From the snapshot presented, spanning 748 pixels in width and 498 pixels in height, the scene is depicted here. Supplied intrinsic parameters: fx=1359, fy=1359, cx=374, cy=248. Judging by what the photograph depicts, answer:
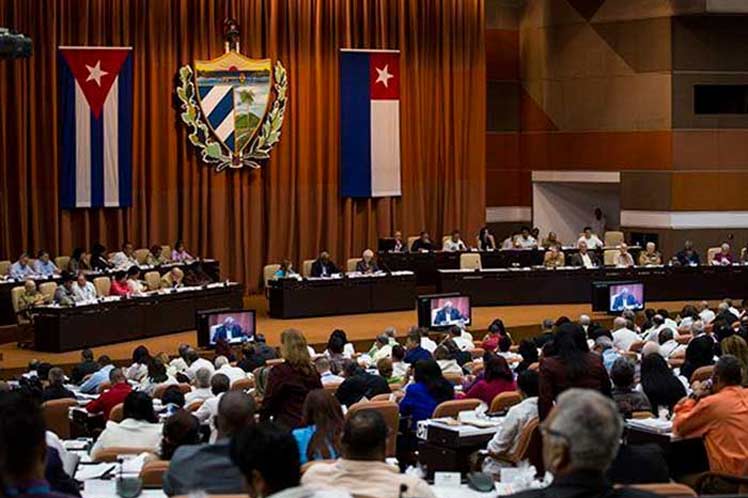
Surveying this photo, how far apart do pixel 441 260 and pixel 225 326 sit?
6.85 meters

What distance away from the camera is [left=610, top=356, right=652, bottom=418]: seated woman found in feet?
30.9

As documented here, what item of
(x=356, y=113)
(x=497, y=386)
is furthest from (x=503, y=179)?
(x=497, y=386)

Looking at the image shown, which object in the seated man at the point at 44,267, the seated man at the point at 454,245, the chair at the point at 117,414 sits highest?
the seated man at the point at 454,245

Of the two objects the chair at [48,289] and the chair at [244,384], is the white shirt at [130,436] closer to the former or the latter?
the chair at [244,384]

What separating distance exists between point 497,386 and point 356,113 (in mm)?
15208

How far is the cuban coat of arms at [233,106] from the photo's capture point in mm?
23938

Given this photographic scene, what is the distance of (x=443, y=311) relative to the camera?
1895 centimetres

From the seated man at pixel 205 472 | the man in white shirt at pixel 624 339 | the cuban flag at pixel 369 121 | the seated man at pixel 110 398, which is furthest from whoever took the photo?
the cuban flag at pixel 369 121

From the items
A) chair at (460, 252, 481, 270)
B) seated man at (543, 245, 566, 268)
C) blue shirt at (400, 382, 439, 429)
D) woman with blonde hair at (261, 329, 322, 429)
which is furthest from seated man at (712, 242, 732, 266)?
woman with blonde hair at (261, 329, 322, 429)

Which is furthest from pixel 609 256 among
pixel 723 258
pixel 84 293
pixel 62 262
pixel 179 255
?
pixel 84 293

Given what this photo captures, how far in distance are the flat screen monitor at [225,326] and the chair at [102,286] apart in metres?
2.33

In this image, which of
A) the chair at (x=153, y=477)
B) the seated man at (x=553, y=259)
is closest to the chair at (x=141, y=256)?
the seated man at (x=553, y=259)

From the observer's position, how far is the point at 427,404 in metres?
10.2

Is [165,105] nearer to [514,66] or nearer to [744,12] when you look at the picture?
[514,66]
